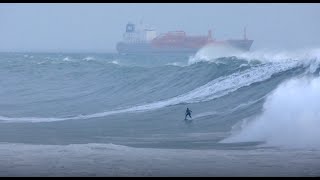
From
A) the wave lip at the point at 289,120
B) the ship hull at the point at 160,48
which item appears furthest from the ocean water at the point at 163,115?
the ship hull at the point at 160,48

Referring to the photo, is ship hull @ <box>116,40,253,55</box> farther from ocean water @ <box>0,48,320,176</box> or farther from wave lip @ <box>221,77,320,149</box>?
wave lip @ <box>221,77,320,149</box>

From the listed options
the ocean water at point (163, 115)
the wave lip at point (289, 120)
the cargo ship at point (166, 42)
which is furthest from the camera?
the cargo ship at point (166, 42)

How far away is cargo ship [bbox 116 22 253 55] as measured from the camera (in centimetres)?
728

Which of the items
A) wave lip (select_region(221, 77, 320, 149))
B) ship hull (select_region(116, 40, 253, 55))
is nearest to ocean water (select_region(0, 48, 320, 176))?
wave lip (select_region(221, 77, 320, 149))

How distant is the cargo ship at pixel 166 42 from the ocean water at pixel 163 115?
489mm

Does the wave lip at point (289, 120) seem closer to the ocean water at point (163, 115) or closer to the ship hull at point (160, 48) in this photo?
the ocean water at point (163, 115)

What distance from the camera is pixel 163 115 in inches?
286

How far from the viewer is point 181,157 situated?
532cm

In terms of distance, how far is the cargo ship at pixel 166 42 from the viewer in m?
7.28

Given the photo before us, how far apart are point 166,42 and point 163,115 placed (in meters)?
1.12

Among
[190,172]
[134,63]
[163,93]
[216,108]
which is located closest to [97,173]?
[190,172]

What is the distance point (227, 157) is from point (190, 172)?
51cm

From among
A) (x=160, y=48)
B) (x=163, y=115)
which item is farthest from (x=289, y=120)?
(x=160, y=48)

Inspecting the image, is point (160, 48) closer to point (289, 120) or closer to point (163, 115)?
point (163, 115)
